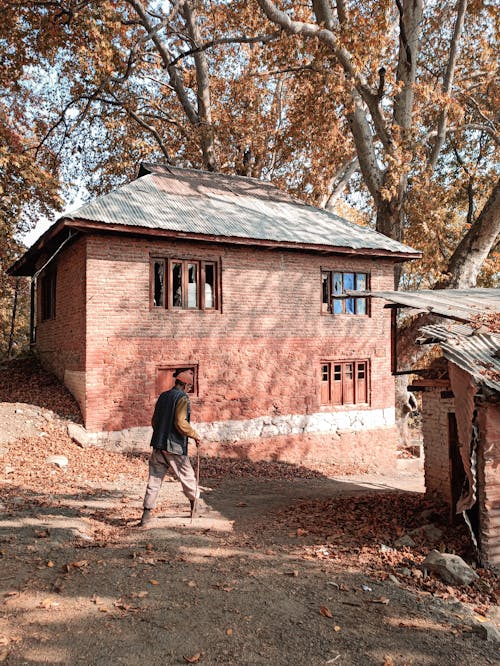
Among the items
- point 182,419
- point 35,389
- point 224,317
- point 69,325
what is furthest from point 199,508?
point 35,389

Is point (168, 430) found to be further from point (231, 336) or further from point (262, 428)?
point (262, 428)

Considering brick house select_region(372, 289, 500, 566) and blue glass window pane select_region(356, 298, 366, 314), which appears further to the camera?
blue glass window pane select_region(356, 298, 366, 314)

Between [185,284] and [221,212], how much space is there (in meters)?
2.70

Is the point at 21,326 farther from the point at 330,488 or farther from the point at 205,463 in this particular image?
the point at 330,488

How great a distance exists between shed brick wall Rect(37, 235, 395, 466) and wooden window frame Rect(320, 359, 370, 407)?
194 mm

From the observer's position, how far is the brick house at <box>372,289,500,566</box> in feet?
22.1

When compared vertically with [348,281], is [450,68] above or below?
above

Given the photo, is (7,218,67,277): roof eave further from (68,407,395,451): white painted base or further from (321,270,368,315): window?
(321,270,368,315): window

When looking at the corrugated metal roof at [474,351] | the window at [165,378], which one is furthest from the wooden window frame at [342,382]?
the corrugated metal roof at [474,351]

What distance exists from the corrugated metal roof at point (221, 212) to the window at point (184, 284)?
1.00 meters

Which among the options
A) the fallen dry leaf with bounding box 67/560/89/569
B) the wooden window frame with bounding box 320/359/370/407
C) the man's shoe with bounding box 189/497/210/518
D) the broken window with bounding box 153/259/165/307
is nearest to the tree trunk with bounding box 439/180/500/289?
the wooden window frame with bounding box 320/359/370/407

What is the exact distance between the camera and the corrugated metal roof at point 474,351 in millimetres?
6516

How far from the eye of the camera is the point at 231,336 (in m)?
14.0

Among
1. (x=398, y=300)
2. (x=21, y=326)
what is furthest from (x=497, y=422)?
(x=21, y=326)
